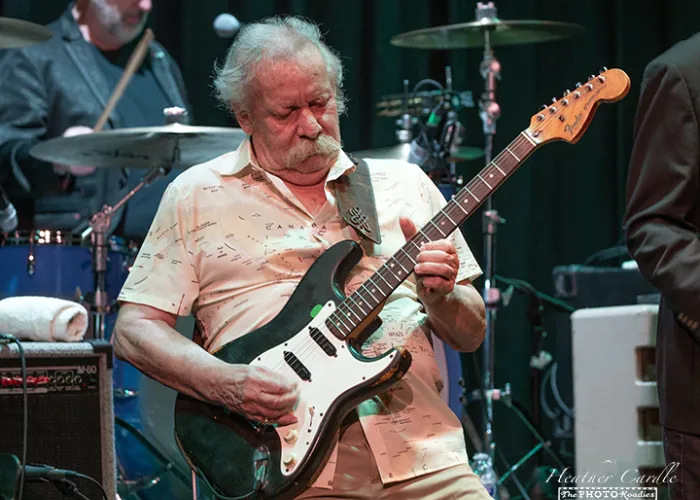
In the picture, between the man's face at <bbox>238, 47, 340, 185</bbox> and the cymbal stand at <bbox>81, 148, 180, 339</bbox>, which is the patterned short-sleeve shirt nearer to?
the man's face at <bbox>238, 47, 340, 185</bbox>

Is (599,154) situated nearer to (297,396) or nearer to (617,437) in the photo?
(617,437)

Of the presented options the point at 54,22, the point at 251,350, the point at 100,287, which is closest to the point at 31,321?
the point at 251,350

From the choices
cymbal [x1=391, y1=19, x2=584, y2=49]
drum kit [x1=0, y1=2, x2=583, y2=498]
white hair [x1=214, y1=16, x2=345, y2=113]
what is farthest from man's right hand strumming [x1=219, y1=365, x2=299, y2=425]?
cymbal [x1=391, y1=19, x2=584, y2=49]

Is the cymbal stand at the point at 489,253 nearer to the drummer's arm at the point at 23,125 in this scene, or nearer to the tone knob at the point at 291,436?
the drummer's arm at the point at 23,125

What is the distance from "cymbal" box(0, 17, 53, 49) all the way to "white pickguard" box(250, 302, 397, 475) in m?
1.80

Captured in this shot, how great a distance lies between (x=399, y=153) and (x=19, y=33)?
156 centimetres

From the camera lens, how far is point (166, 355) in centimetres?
235

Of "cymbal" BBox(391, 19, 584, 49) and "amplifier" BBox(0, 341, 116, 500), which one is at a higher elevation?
"cymbal" BBox(391, 19, 584, 49)

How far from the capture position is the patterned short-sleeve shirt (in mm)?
Answer: 2387

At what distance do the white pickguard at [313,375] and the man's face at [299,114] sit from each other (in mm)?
416

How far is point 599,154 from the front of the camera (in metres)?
5.44

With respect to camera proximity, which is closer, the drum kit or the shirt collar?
the shirt collar

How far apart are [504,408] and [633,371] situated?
2971 millimetres

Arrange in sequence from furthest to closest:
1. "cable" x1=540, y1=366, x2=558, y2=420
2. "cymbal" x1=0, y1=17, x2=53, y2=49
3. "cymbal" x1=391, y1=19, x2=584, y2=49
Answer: "cable" x1=540, y1=366, x2=558, y2=420, "cymbal" x1=391, y1=19, x2=584, y2=49, "cymbal" x1=0, y1=17, x2=53, y2=49
